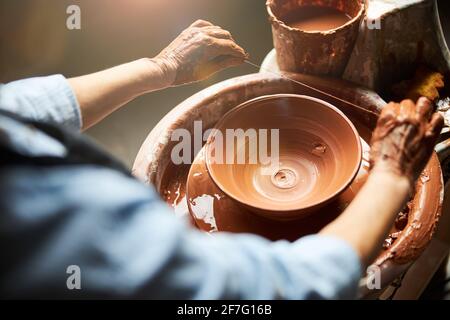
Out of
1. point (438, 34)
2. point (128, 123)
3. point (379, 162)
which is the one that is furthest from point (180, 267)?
point (128, 123)

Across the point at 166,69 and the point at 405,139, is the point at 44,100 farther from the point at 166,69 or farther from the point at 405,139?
the point at 405,139

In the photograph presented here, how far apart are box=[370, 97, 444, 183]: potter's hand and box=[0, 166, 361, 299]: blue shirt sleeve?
1.76ft

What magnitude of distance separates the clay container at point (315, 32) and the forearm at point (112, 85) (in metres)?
0.45

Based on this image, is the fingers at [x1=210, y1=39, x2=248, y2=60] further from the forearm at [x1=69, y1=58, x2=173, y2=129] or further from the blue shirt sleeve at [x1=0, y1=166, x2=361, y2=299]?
the blue shirt sleeve at [x1=0, y1=166, x2=361, y2=299]

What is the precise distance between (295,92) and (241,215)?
1.89 ft

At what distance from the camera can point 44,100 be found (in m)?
1.26

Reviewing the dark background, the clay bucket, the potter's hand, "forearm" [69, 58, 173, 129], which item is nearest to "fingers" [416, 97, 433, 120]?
the potter's hand

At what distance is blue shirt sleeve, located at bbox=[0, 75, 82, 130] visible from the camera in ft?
3.95

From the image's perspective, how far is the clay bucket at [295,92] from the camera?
1.35 m

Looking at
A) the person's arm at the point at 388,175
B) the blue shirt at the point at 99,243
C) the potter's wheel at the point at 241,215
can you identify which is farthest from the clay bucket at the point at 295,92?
the blue shirt at the point at 99,243

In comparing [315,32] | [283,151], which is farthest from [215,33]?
[283,151]

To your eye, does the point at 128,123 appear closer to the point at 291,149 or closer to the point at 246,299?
the point at 291,149

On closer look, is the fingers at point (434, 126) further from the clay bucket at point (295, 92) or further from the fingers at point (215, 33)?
the fingers at point (215, 33)

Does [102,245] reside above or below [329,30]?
below
